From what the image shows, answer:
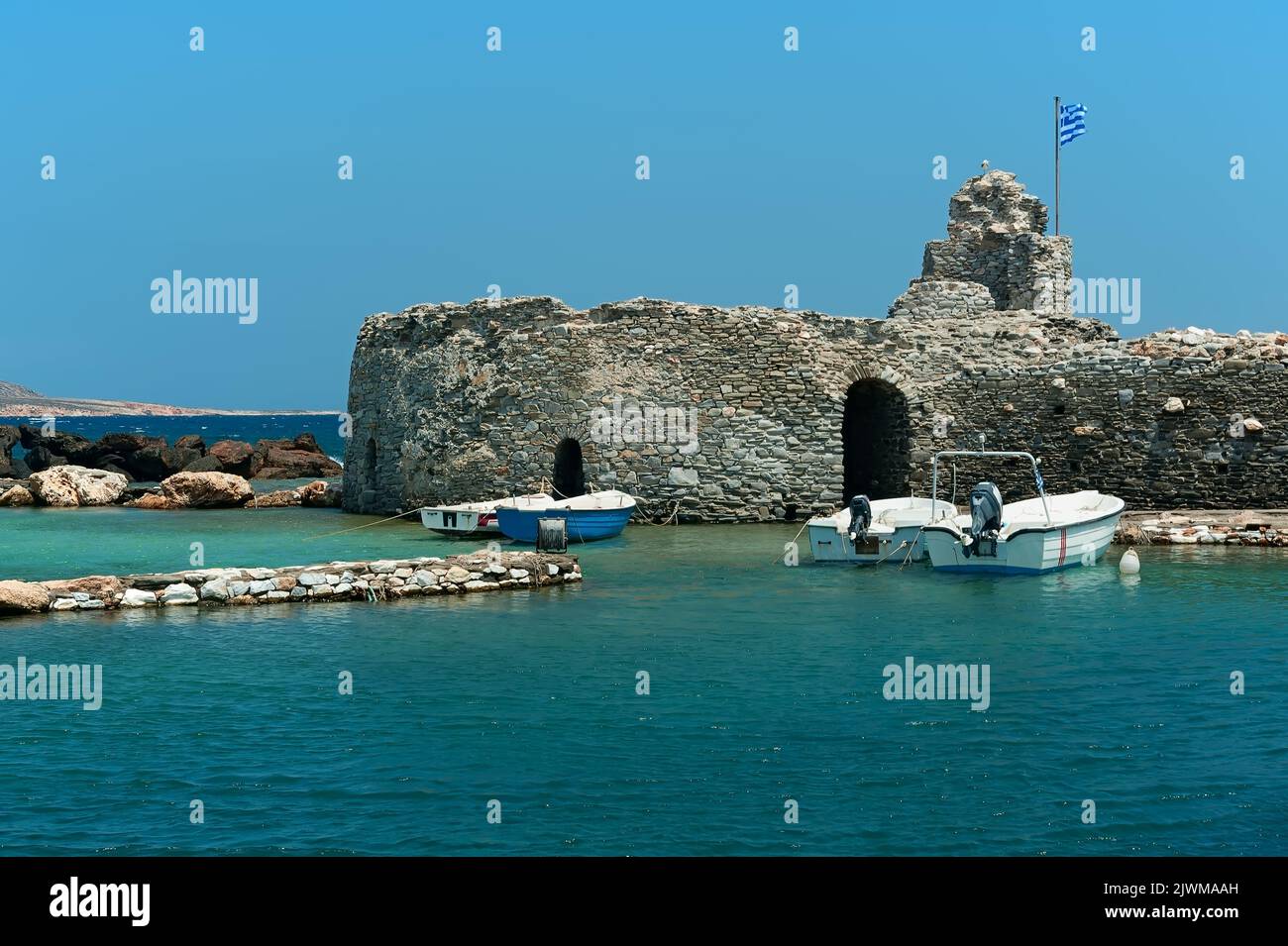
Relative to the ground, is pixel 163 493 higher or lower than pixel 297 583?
higher

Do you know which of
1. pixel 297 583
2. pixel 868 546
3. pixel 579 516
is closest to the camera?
pixel 297 583

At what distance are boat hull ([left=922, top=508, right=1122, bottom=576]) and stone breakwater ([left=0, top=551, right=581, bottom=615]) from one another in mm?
5283

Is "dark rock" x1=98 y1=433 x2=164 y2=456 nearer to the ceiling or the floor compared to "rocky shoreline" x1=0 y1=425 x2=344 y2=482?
nearer to the ceiling

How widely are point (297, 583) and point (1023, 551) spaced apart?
10.1m

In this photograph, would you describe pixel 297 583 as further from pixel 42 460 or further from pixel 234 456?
pixel 42 460

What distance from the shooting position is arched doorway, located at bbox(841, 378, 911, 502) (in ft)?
93.5

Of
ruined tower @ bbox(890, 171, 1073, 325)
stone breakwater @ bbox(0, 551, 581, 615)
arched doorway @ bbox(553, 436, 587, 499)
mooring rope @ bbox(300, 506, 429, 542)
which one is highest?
ruined tower @ bbox(890, 171, 1073, 325)

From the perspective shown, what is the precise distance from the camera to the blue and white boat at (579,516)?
23.6m

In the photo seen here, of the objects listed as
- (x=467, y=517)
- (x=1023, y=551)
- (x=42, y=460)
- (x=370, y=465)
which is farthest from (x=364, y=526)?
(x=42, y=460)

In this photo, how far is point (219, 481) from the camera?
116 ft

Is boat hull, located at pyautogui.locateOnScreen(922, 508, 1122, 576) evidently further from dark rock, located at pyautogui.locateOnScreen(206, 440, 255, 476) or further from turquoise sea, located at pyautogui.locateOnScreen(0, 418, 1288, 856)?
dark rock, located at pyautogui.locateOnScreen(206, 440, 255, 476)

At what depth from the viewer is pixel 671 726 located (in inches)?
428

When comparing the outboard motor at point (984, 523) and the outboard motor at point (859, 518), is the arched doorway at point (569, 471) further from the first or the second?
the outboard motor at point (984, 523)

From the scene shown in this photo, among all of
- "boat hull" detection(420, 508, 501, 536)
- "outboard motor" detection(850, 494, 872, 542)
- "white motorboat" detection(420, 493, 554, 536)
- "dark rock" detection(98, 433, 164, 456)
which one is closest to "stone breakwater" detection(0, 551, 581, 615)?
"outboard motor" detection(850, 494, 872, 542)
